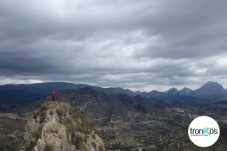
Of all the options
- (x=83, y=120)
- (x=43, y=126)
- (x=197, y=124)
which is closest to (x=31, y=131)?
(x=43, y=126)

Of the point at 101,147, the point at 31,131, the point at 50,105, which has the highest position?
the point at 50,105

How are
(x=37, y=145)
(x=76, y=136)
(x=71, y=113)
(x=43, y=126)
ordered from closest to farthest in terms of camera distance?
(x=37, y=145) → (x=43, y=126) → (x=76, y=136) → (x=71, y=113)

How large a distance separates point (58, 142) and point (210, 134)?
89.7 meters

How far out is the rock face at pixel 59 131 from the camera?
9762 centimetres

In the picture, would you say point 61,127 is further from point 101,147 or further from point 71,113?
point 101,147

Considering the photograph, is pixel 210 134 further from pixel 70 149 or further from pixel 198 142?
pixel 70 149

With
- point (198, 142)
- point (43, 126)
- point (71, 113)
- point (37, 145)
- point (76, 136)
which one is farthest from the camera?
point (71, 113)

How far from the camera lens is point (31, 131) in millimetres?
104875

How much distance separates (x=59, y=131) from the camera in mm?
102500

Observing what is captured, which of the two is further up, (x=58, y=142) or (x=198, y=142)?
(x=198, y=142)

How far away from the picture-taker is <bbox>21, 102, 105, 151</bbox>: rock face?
97625 mm

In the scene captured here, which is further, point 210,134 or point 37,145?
point 37,145

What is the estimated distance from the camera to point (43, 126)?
101 metres

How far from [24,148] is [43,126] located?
344 inches
